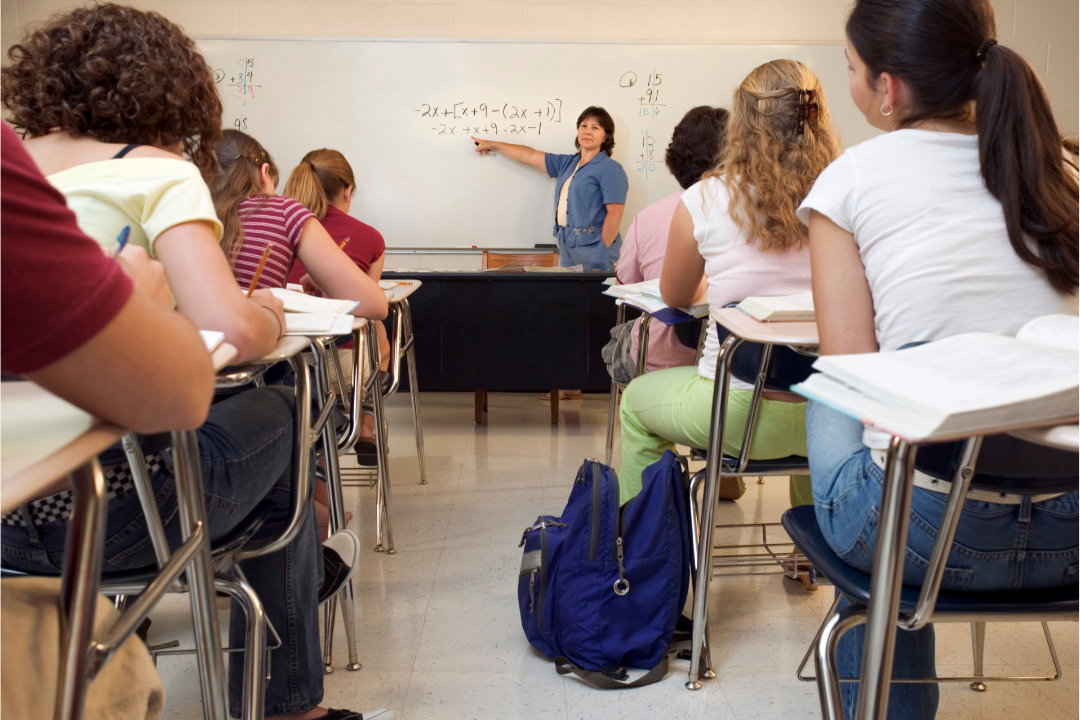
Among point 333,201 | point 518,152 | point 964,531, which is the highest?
point 518,152

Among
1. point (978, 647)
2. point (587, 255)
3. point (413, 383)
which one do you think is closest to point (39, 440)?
point (978, 647)

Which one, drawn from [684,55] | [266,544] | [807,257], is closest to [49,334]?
[266,544]

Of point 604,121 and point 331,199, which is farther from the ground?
point 604,121

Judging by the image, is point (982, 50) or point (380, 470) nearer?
point (982, 50)

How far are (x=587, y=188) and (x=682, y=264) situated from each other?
2953 mm

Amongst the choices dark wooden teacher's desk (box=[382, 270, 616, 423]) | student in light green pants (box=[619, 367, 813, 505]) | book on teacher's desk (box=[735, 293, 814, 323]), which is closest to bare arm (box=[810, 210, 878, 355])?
book on teacher's desk (box=[735, 293, 814, 323])

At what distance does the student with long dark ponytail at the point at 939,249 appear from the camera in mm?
849

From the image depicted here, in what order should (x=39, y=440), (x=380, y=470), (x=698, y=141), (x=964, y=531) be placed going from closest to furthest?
(x=39, y=440) → (x=964, y=531) → (x=380, y=470) → (x=698, y=141)

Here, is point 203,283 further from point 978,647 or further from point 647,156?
point 647,156

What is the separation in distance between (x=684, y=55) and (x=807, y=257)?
343 cm

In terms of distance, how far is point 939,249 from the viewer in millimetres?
927

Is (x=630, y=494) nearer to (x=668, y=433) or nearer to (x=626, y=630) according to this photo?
(x=668, y=433)

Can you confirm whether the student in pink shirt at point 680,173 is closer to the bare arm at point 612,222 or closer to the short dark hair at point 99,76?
the short dark hair at point 99,76

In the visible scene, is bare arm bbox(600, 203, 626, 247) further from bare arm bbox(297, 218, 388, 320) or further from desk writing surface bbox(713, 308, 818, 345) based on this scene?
desk writing surface bbox(713, 308, 818, 345)
